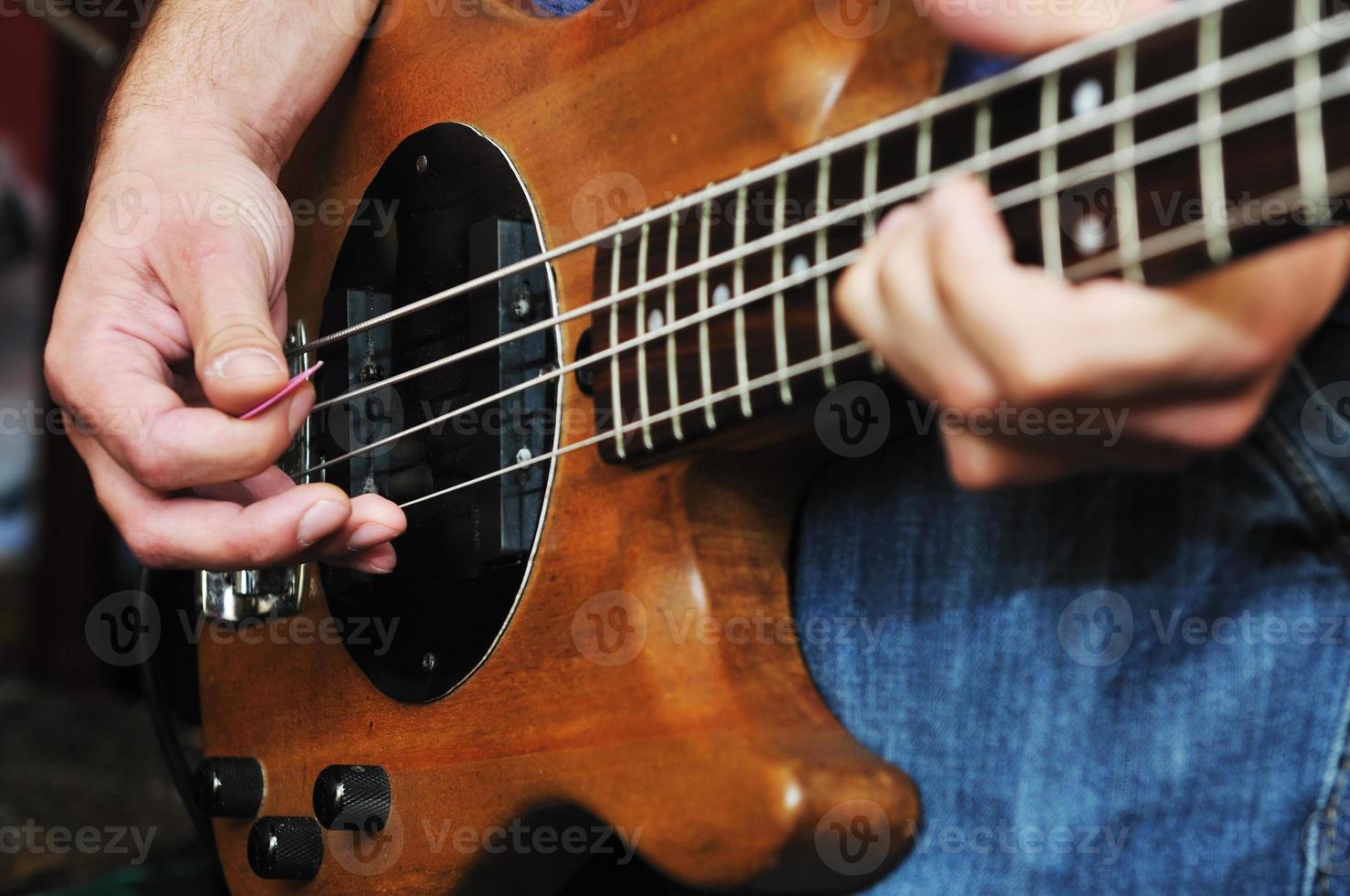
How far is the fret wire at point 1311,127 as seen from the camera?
0.34 m

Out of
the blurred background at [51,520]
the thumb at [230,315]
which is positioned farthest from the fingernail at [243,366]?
the blurred background at [51,520]

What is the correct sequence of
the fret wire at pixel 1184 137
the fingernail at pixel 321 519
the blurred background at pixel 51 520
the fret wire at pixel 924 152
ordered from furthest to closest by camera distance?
the blurred background at pixel 51 520 < the fingernail at pixel 321 519 < the fret wire at pixel 924 152 < the fret wire at pixel 1184 137

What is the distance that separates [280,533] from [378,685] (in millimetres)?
135

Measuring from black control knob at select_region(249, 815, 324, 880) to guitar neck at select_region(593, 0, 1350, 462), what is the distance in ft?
1.28

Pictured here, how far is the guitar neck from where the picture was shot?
1.15ft

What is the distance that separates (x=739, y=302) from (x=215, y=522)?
1.24ft

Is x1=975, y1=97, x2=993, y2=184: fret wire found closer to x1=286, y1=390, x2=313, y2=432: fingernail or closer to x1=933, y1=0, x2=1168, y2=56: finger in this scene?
x1=933, y1=0, x2=1168, y2=56: finger

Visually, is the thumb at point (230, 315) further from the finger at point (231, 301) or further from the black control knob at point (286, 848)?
the black control knob at point (286, 848)

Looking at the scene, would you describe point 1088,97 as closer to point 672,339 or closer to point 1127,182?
point 1127,182

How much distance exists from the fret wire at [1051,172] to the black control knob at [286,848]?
612 mm

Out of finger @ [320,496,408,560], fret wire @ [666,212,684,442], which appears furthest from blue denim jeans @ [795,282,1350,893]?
finger @ [320,496,408,560]

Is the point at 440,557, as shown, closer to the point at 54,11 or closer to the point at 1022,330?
the point at 1022,330

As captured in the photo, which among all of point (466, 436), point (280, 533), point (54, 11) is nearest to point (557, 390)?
point (466, 436)

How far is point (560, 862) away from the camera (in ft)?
2.19
